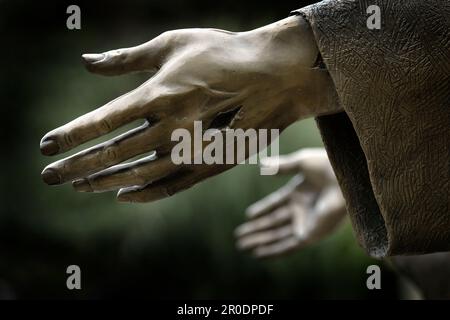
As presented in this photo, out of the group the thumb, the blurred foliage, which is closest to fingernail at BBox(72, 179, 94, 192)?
the thumb

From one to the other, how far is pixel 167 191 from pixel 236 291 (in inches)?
137

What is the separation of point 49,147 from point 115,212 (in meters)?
3.58

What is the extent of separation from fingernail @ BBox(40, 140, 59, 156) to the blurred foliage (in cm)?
349

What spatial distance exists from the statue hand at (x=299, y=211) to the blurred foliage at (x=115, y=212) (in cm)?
198

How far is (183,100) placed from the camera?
3.39 ft

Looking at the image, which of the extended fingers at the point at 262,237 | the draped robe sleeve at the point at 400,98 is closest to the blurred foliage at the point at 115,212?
the extended fingers at the point at 262,237

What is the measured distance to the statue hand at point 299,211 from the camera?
7.75 feet

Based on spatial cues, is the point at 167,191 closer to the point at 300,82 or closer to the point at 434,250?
the point at 300,82

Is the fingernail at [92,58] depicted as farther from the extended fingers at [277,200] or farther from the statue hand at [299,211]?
the extended fingers at [277,200]

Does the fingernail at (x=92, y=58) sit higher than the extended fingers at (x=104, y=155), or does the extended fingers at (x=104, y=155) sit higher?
the fingernail at (x=92, y=58)

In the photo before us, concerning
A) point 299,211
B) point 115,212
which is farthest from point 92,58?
point 115,212

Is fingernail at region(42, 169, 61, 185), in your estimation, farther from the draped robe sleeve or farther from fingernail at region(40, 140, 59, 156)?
the draped robe sleeve

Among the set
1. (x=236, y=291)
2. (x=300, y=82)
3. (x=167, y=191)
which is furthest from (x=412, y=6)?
(x=236, y=291)

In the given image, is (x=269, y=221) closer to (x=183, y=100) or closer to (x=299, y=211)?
(x=299, y=211)
